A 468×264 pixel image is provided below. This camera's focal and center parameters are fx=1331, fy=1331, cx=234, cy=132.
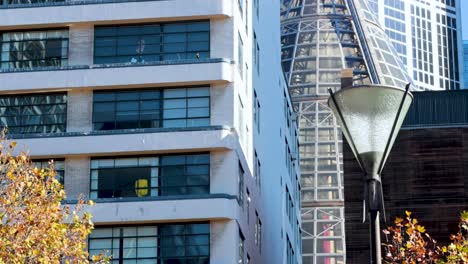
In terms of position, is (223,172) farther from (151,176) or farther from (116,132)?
(116,132)

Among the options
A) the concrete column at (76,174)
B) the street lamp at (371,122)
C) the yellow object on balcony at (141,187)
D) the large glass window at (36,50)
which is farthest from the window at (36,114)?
the street lamp at (371,122)

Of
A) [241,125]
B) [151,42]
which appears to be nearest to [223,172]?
[241,125]

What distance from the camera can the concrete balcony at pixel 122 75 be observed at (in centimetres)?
5953

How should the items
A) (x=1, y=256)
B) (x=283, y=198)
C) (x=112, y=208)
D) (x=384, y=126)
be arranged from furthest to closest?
(x=283, y=198) < (x=112, y=208) < (x=1, y=256) < (x=384, y=126)

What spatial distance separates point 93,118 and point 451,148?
16.5 m

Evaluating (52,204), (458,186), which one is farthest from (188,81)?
(52,204)

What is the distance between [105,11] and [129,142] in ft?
21.5

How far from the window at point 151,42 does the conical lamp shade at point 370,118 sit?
39.1 m

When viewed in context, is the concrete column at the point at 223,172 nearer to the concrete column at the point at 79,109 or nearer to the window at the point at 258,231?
the concrete column at the point at 79,109

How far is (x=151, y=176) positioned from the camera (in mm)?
59250

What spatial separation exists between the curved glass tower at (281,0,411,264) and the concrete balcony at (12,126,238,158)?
113269 millimetres

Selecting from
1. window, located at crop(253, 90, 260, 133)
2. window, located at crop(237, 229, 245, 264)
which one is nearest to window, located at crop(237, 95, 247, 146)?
window, located at crop(237, 229, 245, 264)

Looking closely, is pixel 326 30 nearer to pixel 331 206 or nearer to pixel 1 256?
pixel 331 206

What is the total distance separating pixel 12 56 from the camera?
62375 millimetres
